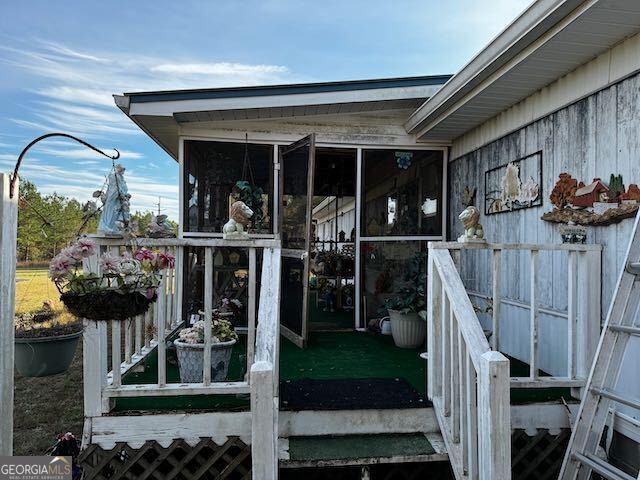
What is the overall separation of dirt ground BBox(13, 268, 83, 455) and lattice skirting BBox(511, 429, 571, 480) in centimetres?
298

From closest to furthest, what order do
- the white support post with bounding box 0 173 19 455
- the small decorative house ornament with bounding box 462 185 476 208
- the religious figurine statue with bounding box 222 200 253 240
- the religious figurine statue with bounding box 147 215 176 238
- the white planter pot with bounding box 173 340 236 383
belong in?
the white support post with bounding box 0 173 19 455
the white planter pot with bounding box 173 340 236 383
the religious figurine statue with bounding box 222 200 253 240
the religious figurine statue with bounding box 147 215 176 238
the small decorative house ornament with bounding box 462 185 476 208

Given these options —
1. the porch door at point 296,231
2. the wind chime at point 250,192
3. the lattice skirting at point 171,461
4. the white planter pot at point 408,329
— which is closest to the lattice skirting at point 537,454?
the lattice skirting at point 171,461

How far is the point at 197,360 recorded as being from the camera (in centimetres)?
276

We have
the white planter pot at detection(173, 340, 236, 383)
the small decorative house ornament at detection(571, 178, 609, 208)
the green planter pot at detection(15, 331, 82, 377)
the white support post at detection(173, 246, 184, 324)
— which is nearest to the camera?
the small decorative house ornament at detection(571, 178, 609, 208)

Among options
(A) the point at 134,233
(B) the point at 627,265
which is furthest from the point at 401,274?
(A) the point at 134,233

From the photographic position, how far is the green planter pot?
13.6 feet

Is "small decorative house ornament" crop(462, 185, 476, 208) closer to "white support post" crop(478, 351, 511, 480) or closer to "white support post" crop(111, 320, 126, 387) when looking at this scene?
"white support post" crop(478, 351, 511, 480)

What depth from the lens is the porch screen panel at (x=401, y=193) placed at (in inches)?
191

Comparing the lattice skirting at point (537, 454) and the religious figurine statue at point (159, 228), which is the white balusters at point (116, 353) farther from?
the lattice skirting at point (537, 454)

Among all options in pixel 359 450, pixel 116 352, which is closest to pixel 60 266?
pixel 116 352

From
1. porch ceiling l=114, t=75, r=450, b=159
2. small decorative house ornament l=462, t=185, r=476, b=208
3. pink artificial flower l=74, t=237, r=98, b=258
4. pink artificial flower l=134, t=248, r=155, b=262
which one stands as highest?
porch ceiling l=114, t=75, r=450, b=159

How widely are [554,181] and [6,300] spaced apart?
3299mm

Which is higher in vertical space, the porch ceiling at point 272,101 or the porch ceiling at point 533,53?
the porch ceiling at point 272,101

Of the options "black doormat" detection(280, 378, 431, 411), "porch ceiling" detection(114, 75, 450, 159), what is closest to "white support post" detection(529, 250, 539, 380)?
"black doormat" detection(280, 378, 431, 411)
